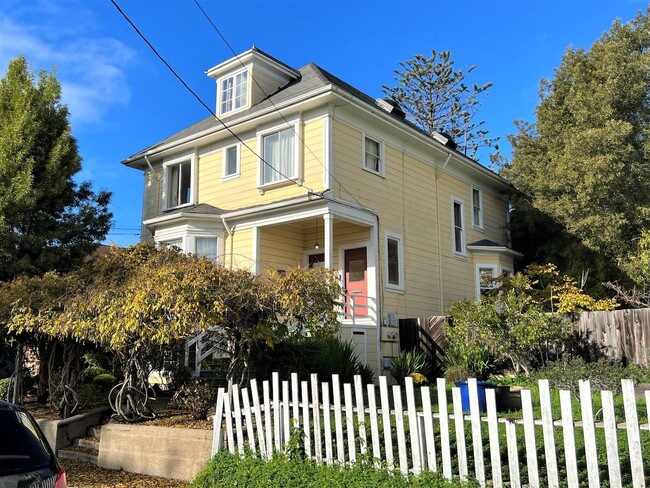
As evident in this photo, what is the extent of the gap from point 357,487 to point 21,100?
13.7m

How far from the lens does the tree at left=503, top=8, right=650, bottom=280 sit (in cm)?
1675

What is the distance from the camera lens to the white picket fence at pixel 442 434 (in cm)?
415

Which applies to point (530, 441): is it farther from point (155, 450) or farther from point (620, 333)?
point (620, 333)

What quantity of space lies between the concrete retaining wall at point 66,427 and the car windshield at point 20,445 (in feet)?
16.9

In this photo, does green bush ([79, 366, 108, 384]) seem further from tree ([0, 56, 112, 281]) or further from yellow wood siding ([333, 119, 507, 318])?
yellow wood siding ([333, 119, 507, 318])

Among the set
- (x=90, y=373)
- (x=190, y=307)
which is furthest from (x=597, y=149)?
(x=90, y=373)

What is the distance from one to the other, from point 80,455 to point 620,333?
37.5ft

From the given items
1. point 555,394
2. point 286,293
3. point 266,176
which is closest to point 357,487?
point 286,293

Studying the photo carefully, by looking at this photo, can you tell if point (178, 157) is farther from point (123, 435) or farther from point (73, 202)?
point (123, 435)

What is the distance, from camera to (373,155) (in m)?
16.2

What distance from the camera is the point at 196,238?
16.4 metres

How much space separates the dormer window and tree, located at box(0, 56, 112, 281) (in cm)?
504

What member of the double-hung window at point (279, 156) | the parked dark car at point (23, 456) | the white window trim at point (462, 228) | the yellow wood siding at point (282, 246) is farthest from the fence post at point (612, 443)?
the white window trim at point (462, 228)

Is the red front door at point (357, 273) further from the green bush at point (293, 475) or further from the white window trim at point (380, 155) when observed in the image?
the green bush at point (293, 475)
